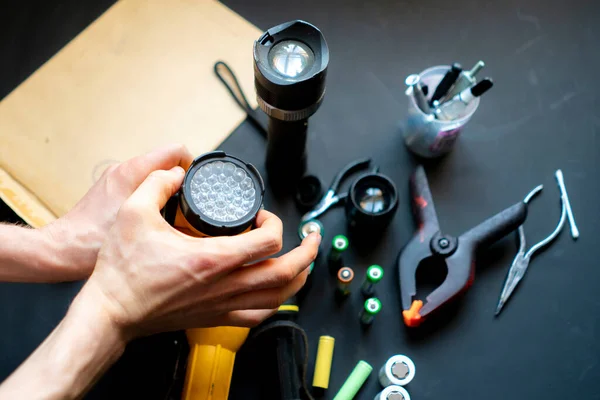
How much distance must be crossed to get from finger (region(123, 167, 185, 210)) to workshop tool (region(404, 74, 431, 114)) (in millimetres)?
387

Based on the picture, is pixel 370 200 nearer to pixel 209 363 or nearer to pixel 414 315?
pixel 414 315

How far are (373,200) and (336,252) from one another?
98 millimetres

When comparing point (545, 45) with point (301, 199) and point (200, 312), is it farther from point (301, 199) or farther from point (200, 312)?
point (200, 312)

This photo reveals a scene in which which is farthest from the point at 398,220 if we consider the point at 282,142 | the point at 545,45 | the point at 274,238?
the point at 545,45

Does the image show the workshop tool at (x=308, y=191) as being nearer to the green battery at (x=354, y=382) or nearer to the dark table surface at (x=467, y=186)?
the dark table surface at (x=467, y=186)

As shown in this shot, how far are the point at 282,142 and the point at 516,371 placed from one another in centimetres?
50

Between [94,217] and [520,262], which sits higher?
[94,217]

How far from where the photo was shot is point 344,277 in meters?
0.79

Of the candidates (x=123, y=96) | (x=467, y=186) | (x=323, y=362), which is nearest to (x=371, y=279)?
(x=323, y=362)

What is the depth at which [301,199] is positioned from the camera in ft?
2.81

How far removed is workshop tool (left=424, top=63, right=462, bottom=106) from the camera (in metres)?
0.81

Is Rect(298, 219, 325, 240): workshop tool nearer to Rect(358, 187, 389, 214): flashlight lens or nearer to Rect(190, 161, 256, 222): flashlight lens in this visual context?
Rect(358, 187, 389, 214): flashlight lens

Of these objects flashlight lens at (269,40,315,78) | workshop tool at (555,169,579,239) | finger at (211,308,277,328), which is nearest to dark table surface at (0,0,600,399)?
workshop tool at (555,169,579,239)

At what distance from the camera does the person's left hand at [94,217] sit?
673 mm
